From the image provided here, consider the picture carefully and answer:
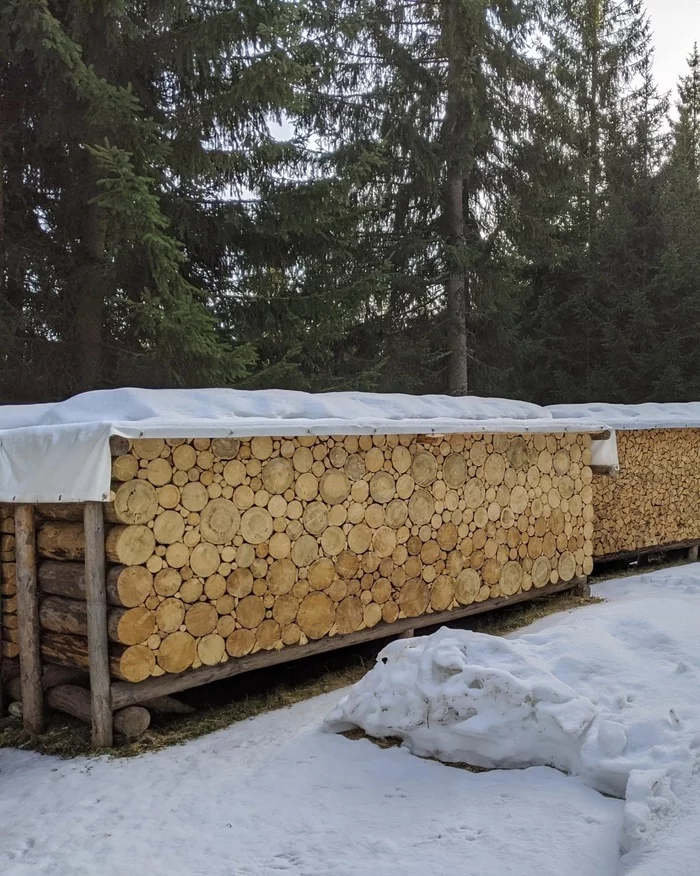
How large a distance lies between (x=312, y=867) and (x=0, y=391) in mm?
7894

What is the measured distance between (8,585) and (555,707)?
352 centimetres

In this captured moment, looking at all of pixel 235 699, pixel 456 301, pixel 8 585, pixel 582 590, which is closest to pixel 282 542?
pixel 235 699

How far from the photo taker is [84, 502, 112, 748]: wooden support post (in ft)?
13.8

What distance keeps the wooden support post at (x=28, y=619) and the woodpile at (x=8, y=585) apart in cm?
33

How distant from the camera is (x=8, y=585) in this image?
16.4 feet

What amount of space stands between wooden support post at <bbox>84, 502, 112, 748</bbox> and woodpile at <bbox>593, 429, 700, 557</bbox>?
636 centimetres

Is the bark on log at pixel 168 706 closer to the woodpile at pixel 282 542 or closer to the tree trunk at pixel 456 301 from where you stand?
the woodpile at pixel 282 542

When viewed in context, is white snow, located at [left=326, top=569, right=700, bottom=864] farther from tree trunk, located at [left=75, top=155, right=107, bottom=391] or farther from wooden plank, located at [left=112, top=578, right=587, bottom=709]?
tree trunk, located at [left=75, top=155, right=107, bottom=391]

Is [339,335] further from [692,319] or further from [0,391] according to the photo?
[692,319]

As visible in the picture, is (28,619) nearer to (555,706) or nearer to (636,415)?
(555,706)

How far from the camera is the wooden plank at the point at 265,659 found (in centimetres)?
432

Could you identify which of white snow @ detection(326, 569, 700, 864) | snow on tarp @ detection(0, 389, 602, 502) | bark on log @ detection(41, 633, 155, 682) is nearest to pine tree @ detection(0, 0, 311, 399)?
snow on tarp @ detection(0, 389, 602, 502)

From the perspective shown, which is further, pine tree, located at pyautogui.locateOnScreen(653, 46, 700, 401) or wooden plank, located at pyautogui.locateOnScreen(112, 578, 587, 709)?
pine tree, located at pyautogui.locateOnScreen(653, 46, 700, 401)

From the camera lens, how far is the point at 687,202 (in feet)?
54.6
